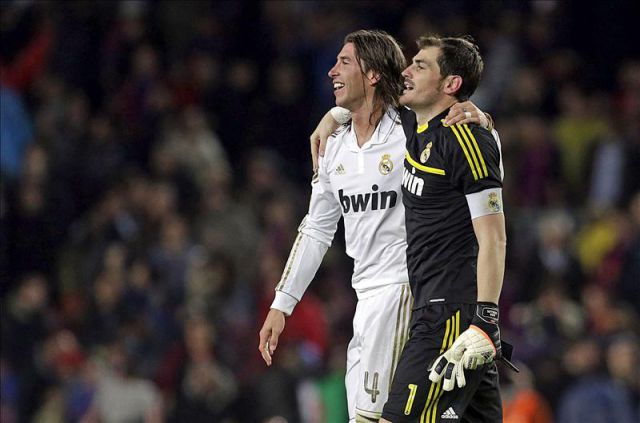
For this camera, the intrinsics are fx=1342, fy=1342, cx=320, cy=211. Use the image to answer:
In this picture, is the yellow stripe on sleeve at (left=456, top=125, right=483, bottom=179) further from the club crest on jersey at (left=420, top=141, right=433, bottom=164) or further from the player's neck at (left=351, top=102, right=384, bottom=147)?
the player's neck at (left=351, top=102, right=384, bottom=147)

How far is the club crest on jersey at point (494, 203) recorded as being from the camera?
17.9 feet

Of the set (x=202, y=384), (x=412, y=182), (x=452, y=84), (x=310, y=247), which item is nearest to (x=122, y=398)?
(x=202, y=384)

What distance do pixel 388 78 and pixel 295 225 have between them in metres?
6.71

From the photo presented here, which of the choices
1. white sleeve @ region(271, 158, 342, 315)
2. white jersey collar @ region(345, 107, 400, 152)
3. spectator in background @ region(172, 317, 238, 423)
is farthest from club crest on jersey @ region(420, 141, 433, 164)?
spectator in background @ region(172, 317, 238, 423)

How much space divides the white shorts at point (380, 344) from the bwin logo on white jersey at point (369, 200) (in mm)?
379

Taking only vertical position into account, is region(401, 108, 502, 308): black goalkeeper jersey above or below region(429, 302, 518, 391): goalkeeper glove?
above

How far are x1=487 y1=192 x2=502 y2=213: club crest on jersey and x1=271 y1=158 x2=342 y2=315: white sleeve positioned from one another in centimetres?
127

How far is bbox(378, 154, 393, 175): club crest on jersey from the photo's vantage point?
6191 millimetres

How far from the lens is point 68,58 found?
14.5 m

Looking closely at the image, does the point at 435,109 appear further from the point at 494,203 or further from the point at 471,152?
the point at 494,203

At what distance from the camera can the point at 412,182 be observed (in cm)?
585

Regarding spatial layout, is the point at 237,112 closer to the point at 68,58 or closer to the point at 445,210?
the point at 68,58

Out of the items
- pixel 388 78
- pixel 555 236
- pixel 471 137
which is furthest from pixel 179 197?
pixel 471 137

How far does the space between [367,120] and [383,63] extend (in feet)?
0.92
